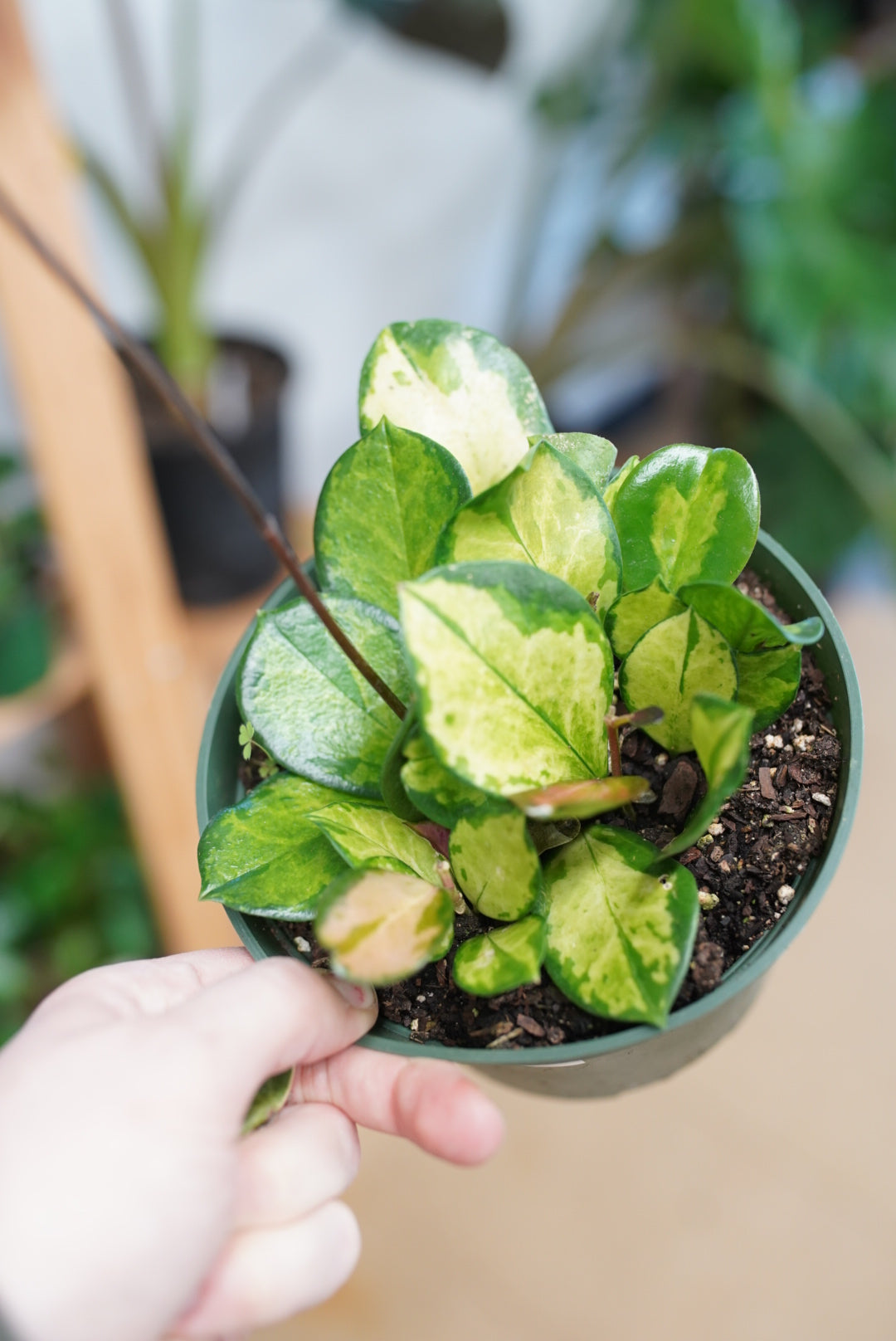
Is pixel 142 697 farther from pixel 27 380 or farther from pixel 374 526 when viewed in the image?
pixel 374 526

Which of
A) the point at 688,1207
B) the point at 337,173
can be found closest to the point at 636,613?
the point at 688,1207

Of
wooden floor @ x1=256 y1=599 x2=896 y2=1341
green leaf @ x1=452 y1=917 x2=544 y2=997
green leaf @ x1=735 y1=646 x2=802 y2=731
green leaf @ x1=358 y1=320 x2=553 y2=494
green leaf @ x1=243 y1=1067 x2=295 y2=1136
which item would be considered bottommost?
wooden floor @ x1=256 y1=599 x2=896 y2=1341

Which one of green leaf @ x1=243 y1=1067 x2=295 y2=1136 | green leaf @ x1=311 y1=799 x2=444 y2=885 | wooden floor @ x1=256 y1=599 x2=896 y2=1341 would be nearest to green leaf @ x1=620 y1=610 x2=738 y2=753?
green leaf @ x1=311 y1=799 x2=444 y2=885

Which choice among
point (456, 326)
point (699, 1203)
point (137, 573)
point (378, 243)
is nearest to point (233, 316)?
point (378, 243)

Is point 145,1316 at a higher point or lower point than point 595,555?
lower

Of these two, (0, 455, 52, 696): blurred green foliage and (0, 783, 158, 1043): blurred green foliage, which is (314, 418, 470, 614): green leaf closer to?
(0, 455, 52, 696): blurred green foliage

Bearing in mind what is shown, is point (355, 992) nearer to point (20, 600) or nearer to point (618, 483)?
point (618, 483)

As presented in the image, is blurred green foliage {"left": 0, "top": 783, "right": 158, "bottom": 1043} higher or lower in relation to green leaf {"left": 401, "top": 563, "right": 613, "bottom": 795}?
lower
